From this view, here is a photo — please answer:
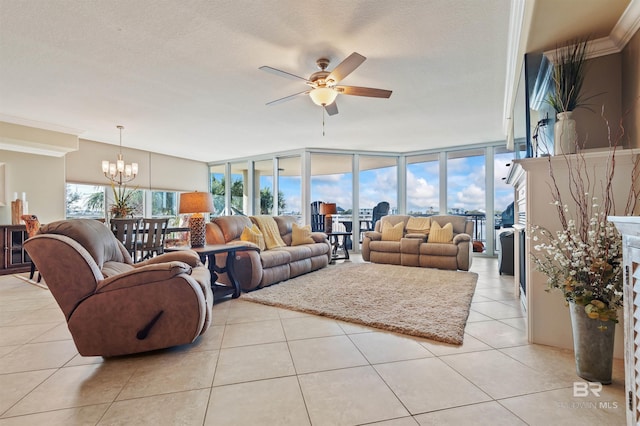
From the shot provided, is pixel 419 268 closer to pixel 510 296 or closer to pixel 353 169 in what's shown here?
pixel 510 296

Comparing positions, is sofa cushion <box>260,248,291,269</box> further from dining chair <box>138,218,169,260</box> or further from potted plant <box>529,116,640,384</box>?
potted plant <box>529,116,640,384</box>

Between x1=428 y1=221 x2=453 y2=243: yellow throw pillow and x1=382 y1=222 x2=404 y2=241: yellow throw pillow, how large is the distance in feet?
1.80

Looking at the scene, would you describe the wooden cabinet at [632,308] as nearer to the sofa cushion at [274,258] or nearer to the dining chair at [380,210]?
the sofa cushion at [274,258]

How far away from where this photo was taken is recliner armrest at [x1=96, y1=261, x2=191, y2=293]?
190 cm

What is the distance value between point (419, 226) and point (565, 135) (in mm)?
3691

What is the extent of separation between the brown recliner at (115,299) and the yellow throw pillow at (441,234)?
426 cm

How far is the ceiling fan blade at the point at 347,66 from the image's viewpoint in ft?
7.99

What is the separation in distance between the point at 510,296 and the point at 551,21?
264 centimetres

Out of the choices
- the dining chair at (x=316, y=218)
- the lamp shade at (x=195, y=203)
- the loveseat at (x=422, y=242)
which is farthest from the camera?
the dining chair at (x=316, y=218)

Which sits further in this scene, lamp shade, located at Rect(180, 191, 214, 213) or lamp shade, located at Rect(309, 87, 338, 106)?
lamp shade, located at Rect(180, 191, 214, 213)

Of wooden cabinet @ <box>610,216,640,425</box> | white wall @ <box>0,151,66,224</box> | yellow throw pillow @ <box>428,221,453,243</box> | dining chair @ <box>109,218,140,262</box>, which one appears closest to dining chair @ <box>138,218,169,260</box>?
dining chair @ <box>109,218,140,262</box>

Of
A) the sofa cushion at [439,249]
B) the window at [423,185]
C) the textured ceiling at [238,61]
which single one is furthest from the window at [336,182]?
the sofa cushion at [439,249]

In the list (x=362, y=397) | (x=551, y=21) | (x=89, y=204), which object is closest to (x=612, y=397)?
(x=362, y=397)

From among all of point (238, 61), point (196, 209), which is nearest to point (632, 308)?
point (238, 61)
